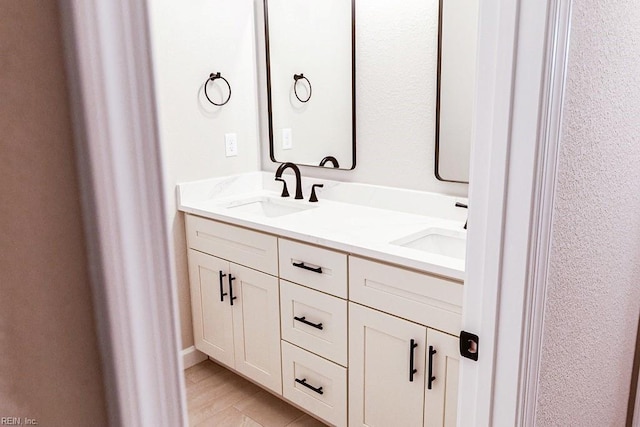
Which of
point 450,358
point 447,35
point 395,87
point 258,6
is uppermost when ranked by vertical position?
point 258,6

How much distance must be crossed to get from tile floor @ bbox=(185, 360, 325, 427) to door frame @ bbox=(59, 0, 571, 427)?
4.79ft

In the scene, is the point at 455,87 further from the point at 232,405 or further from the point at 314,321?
the point at 232,405

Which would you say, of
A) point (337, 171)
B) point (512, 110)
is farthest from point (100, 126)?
point (337, 171)

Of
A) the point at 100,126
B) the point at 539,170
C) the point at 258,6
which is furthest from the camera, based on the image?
the point at 258,6

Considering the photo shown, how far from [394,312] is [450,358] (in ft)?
0.76

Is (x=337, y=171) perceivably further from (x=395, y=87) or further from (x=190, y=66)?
(x=190, y=66)

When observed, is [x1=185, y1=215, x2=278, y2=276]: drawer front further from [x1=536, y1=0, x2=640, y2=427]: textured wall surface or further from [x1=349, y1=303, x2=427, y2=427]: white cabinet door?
[x1=536, y1=0, x2=640, y2=427]: textured wall surface

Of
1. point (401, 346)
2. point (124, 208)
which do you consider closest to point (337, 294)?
point (401, 346)

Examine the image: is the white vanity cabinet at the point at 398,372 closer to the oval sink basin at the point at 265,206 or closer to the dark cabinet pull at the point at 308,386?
the dark cabinet pull at the point at 308,386

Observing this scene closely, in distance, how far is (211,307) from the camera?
2529mm

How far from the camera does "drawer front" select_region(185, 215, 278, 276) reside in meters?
2.14

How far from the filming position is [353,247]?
5.81 ft

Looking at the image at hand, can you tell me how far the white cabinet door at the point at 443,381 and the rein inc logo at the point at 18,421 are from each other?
143cm

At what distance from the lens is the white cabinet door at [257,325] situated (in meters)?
2.20
